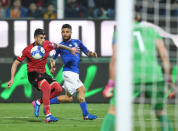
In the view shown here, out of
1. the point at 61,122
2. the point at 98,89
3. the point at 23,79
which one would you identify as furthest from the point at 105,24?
the point at 61,122

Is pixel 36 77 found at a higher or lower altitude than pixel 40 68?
lower

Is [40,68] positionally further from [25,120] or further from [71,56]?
[25,120]

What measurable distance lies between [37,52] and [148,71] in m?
3.54

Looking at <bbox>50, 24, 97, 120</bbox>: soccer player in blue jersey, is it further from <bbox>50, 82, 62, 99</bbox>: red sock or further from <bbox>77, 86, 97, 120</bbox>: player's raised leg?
<bbox>50, 82, 62, 99</bbox>: red sock

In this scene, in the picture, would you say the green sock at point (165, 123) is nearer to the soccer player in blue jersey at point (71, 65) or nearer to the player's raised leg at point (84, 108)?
the player's raised leg at point (84, 108)

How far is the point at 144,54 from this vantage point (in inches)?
231

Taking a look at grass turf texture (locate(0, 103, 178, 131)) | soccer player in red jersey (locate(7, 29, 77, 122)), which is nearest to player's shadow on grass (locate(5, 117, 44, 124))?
grass turf texture (locate(0, 103, 178, 131))

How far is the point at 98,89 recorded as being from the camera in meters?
12.9

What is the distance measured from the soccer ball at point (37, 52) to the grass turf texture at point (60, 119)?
42.5 inches

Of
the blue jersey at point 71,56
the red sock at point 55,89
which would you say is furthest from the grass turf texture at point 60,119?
the blue jersey at point 71,56

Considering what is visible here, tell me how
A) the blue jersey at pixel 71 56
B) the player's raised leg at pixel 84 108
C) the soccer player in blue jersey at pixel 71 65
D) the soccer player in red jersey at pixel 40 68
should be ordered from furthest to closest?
the blue jersey at pixel 71 56 < the soccer player in blue jersey at pixel 71 65 < the player's raised leg at pixel 84 108 < the soccer player in red jersey at pixel 40 68

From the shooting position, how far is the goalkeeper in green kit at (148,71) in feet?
19.0

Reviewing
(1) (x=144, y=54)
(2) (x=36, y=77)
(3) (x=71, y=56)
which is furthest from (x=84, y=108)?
(1) (x=144, y=54)

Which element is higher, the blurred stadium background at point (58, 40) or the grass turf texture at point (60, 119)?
the blurred stadium background at point (58, 40)
